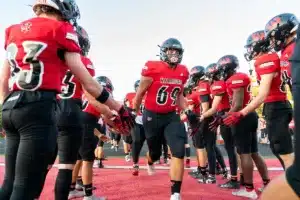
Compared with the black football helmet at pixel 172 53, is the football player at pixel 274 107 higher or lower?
lower

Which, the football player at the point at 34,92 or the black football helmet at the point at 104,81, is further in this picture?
the black football helmet at the point at 104,81

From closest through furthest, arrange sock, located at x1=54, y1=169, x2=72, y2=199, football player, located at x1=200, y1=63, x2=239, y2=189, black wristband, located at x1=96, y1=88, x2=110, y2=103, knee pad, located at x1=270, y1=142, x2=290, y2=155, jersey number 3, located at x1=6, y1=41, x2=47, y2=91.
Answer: jersey number 3, located at x1=6, y1=41, x2=47, y2=91 < black wristband, located at x1=96, y1=88, x2=110, y2=103 < sock, located at x1=54, y1=169, x2=72, y2=199 < knee pad, located at x1=270, y1=142, x2=290, y2=155 < football player, located at x1=200, y1=63, x2=239, y2=189

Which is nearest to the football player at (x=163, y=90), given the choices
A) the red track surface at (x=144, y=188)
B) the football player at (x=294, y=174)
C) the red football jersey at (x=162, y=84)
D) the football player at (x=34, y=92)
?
the red football jersey at (x=162, y=84)

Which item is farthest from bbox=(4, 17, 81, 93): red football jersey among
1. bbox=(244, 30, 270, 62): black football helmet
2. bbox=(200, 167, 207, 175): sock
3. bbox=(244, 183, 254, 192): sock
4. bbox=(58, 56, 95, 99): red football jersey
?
bbox=(200, 167, 207, 175): sock

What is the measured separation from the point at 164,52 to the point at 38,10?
2672 mm

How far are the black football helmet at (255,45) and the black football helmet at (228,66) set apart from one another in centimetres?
71

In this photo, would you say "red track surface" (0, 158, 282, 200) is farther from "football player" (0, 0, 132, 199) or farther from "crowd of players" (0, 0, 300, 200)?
"football player" (0, 0, 132, 199)

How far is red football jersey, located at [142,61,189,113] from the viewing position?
4.76 m

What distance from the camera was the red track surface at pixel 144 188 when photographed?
4926 mm

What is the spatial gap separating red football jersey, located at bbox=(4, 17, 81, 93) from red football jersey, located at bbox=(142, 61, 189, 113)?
246cm

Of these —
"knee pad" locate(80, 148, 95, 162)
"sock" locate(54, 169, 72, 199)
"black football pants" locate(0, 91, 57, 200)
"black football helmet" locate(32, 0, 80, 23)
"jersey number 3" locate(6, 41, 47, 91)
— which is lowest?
"sock" locate(54, 169, 72, 199)

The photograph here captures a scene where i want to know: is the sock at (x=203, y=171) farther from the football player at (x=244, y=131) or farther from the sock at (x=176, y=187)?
the sock at (x=176, y=187)

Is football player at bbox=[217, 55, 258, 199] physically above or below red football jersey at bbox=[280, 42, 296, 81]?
below

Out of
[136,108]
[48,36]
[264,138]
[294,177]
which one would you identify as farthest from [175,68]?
[264,138]
